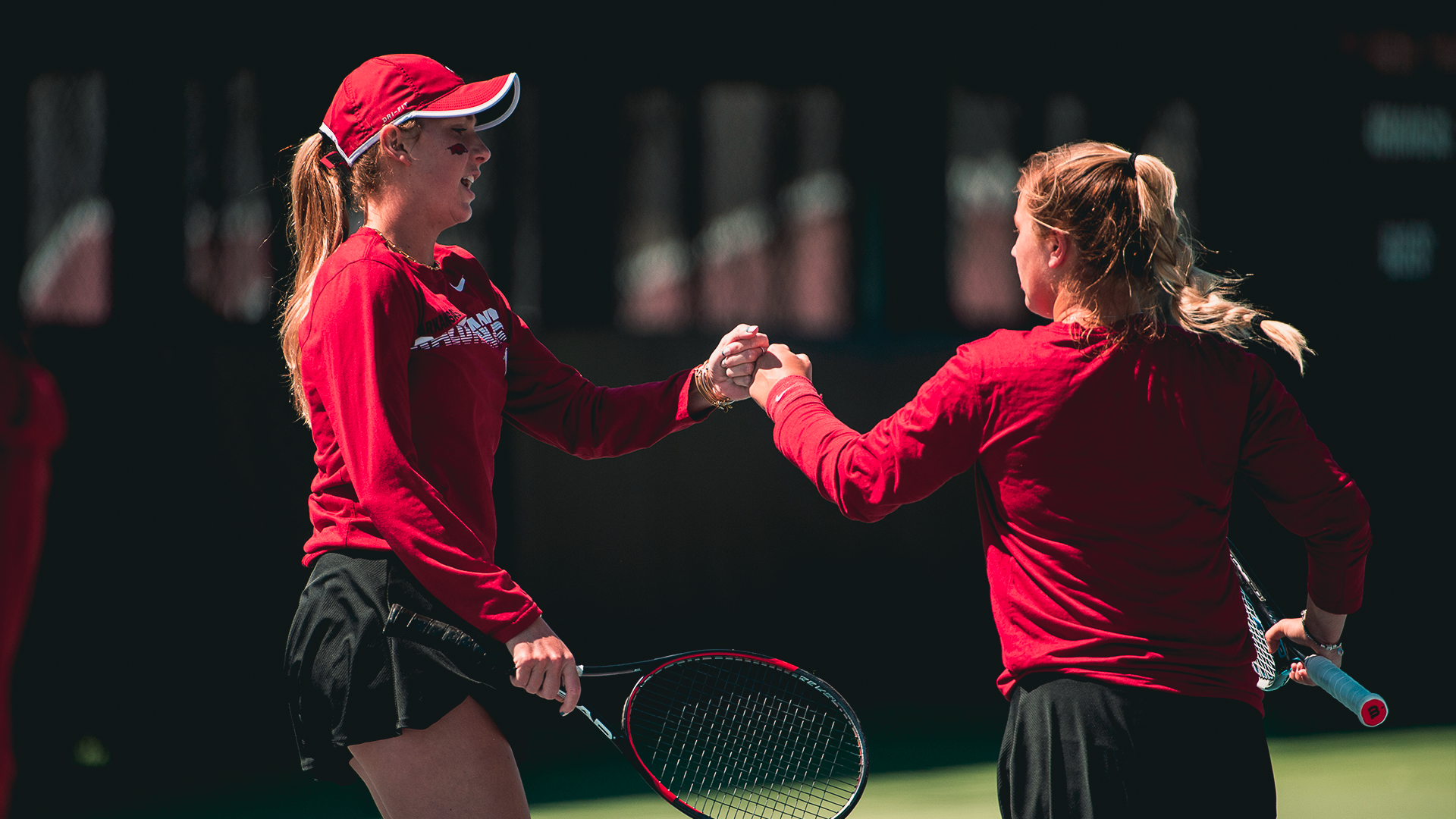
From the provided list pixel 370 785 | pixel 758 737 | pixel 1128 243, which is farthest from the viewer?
pixel 758 737

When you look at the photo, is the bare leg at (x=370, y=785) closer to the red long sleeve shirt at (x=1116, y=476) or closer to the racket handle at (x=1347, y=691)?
the red long sleeve shirt at (x=1116, y=476)

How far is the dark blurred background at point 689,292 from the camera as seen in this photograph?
5.21 metres

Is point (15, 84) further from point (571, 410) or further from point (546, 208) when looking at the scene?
point (571, 410)

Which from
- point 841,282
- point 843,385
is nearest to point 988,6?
point 841,282

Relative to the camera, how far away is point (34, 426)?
1.33 m

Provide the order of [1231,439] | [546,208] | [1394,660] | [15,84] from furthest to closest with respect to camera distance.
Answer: [1394,660]
[546,208]
[15,84]
[1231,439]

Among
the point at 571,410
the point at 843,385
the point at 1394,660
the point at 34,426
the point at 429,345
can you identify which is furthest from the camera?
the point at 1394,660

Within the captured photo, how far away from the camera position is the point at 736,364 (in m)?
2.61

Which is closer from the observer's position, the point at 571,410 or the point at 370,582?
the point at 370,582

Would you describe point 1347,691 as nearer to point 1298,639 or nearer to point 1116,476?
point 1298,639

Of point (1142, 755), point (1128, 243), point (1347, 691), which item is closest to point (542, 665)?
point (1142, 755)

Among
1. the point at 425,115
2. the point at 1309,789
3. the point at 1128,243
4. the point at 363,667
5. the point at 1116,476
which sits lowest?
the point at 1309,789

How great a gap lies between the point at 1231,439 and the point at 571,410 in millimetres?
1261

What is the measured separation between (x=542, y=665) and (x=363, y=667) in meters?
0.29
